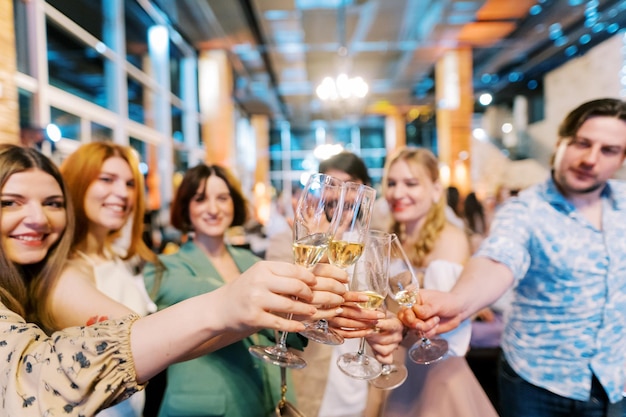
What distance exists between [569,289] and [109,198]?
1.85 meters

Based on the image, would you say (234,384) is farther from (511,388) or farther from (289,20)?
(289,20)

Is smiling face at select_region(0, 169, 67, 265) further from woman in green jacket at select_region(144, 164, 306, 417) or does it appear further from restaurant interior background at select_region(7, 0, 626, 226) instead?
restaurant interior background at select_region(7, 0, 626, 226)

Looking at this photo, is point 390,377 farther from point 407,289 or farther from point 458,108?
point 458,108

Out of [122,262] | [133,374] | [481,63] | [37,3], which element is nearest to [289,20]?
[37,3]

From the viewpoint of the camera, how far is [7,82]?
7.23ft

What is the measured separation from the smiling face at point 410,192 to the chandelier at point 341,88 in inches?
244

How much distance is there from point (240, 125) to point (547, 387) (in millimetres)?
12469

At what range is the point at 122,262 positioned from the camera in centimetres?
180

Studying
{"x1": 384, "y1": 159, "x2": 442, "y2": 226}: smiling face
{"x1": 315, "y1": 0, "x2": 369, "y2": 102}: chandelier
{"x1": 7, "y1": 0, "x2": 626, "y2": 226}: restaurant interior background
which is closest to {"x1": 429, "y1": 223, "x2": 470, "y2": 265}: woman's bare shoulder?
{"x1": 384, "y1": 159, "x2": 442, "y2": 226}: smiling face

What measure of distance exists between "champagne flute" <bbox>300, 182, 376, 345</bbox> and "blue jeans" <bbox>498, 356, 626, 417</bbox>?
3.16 feet

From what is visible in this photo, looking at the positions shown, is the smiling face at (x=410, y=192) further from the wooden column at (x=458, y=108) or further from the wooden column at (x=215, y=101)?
the wooden column at (x=215, y=101)

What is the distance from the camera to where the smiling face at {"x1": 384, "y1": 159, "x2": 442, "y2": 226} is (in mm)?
1875

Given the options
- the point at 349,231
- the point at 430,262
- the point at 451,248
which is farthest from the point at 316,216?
the point at 451,248

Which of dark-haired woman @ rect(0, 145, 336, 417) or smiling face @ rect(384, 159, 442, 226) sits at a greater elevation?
smiling face @ rect(384, 159, 442, 226)
